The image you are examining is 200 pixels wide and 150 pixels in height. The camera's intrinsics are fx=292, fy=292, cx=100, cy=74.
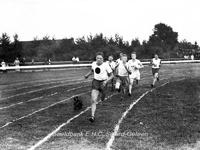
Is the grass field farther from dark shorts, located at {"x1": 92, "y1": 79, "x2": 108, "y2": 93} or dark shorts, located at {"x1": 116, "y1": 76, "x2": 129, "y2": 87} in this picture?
dark shorts, located at {"x1": 92, "y1": 79, "x2": 108, "y2": 93}

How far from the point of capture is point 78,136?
7.12 metres

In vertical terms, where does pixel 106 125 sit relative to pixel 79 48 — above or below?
below

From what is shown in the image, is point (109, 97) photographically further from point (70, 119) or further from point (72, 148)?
point (72, 148)

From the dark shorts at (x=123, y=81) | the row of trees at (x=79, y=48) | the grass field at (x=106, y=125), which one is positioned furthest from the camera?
the row of trees at (x=79, y=48)

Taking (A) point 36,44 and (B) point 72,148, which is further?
(A) point 36,44

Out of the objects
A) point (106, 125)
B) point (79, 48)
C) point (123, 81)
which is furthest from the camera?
point (79, 48)

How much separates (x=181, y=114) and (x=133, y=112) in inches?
60.4

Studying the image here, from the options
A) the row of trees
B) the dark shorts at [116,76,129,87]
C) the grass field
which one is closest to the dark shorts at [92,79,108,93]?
the grass field

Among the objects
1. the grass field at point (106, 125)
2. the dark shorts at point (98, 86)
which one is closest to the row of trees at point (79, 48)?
the grass field at point (106, 125)

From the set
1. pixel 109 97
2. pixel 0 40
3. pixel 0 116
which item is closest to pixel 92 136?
pixel 0 116

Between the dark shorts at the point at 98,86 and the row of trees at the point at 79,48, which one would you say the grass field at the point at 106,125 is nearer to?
the dark shorts at the point at 98,86

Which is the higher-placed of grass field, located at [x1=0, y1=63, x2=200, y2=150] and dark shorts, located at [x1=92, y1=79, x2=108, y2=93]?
dark shorts, located at [x1=92, y1=79, x2=108, y2=93]

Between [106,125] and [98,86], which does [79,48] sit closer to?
[98,86]

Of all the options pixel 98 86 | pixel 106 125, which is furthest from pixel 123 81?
pixel 106 125
